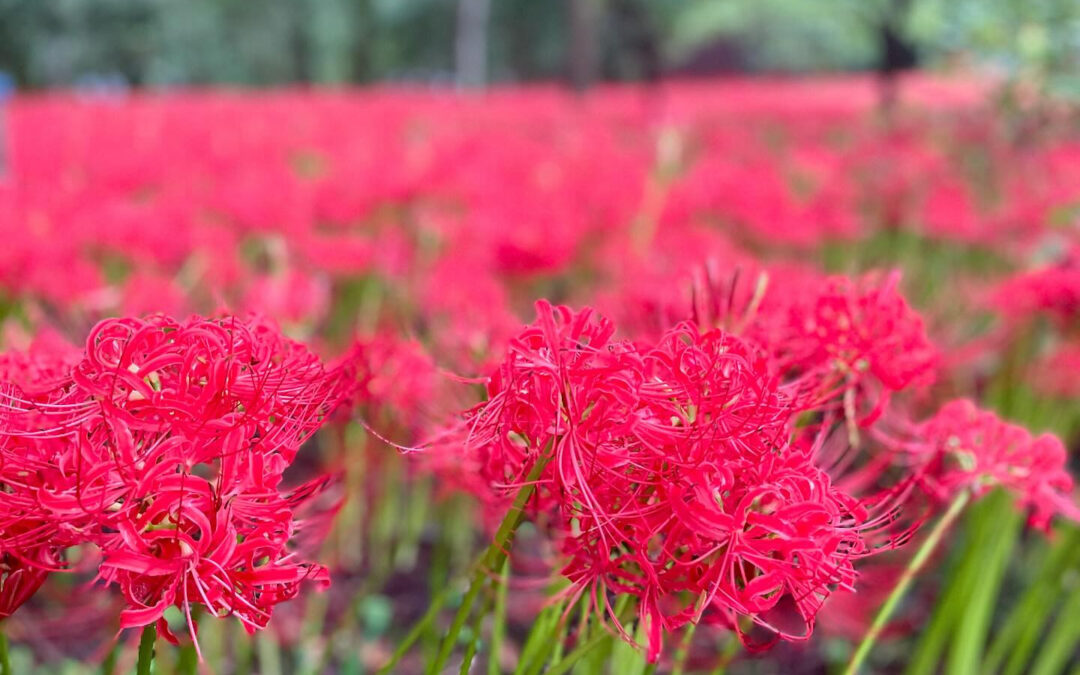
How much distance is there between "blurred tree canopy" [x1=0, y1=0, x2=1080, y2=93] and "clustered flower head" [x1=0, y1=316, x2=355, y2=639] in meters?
3.22

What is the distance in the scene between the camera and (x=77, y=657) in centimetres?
234

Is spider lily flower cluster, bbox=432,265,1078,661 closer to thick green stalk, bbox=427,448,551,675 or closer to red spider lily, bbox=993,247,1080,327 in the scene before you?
thick green stalk, bbox=427,448,551,675

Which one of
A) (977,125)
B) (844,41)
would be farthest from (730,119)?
(844,41)

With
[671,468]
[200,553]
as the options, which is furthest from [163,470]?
[671,468]

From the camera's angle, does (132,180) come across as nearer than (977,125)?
Yes

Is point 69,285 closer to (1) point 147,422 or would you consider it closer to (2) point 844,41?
(1) point 147,422

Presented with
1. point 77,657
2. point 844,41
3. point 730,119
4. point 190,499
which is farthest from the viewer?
point 844,41

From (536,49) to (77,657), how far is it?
28445 millimetres

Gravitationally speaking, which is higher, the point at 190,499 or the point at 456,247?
the point at 190,499

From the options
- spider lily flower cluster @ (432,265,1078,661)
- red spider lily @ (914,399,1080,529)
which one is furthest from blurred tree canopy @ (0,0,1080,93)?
spider lily flower cluster @ (432,265,1078,661)

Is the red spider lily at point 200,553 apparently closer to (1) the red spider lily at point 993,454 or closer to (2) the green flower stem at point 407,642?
(2) the green flower stem at point 407,642

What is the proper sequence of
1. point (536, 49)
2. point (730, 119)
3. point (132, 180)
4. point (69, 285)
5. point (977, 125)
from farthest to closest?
point (536, 49)
point (730, 119)
point (977, 125)
point (132, 180)
point (69, 285)

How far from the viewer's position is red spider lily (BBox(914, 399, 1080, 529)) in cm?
94

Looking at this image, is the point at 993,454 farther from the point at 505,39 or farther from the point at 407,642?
the point at 505,39
